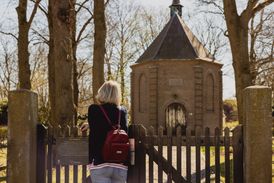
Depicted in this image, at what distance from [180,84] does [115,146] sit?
85.7 ft

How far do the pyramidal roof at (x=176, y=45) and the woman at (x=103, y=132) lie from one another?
26.2m

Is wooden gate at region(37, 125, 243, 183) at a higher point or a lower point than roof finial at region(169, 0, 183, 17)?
lower

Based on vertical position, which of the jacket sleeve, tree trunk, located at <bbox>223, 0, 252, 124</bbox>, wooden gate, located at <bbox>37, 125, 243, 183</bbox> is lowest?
wooden gate, located at <bbox>37, 125, 243, 183</bbox>

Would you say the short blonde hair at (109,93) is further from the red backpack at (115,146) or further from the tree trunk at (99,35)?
the tree trunk at (99,35)

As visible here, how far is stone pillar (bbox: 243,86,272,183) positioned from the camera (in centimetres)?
637

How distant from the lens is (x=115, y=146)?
5688 mm

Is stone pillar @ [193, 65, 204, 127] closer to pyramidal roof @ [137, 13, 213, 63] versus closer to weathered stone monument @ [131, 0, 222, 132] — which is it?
weathered stone monument @ [131, 0, 222, 132]

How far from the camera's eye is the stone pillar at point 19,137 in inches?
253

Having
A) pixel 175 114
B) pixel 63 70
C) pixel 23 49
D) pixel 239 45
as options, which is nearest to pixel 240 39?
pixel 239 45

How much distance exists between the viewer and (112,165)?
18.7 ft

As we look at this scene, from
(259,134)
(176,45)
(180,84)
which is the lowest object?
(259,134)

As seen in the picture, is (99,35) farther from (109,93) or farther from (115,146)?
(115,146)

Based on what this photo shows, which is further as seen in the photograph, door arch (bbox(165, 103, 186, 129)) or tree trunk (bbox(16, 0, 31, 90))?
door arch (bbox(165, 103, 186, 129))

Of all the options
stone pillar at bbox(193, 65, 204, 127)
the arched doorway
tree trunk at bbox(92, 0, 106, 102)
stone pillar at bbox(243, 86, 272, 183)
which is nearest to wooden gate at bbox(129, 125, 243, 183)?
stone pillar at bbox(243, 86, 272, 183)
